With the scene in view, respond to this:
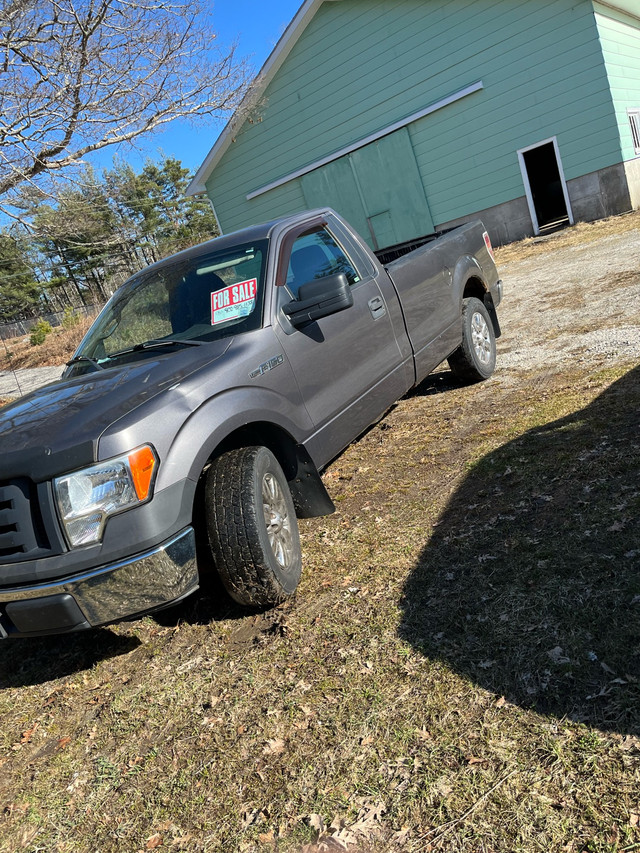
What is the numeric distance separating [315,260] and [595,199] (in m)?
13.6

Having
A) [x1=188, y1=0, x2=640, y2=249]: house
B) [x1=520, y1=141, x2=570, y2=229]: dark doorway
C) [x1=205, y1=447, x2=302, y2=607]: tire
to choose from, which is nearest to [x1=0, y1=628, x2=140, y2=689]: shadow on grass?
[x1=205, y1=447, x2=302, y2=607]: tire

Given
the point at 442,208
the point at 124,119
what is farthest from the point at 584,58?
the point at 124,119

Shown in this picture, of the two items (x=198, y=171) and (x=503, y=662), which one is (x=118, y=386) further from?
(x=198, y=171)

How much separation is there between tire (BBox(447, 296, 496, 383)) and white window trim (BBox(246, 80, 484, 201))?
12318 millimetres

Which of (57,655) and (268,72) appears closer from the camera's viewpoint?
(57,655)

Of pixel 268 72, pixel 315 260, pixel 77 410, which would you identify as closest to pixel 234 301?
pixel 315 260

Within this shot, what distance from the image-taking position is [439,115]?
56.7 ft

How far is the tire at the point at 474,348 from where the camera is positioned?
6188mm

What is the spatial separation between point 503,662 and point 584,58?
53.0 feet

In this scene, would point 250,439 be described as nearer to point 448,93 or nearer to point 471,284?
point 471,284

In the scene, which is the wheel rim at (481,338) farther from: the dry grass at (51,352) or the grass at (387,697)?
the dry grass at (51,352)

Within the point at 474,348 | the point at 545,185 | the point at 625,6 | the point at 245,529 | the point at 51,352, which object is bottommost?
the point at 474,348

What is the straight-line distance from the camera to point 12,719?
3.23 metres

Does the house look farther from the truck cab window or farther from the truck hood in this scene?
the truck hood
